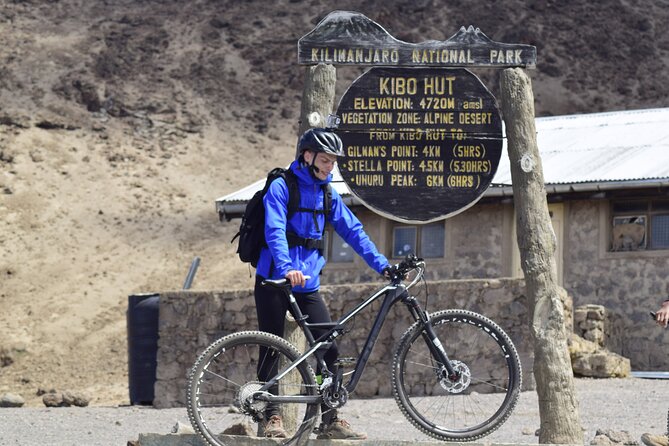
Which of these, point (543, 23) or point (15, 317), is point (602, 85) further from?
point (15, 317)

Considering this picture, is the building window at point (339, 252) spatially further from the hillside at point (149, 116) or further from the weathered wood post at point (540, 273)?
the weathered wood post at point (540, 273)

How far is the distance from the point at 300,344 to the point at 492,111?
222 cm

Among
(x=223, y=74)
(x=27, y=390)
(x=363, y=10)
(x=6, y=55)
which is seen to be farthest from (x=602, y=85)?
(x=27, y=390)

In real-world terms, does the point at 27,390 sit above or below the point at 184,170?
below

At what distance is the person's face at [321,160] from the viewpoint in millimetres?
8367

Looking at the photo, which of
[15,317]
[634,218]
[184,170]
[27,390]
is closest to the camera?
[634,218]

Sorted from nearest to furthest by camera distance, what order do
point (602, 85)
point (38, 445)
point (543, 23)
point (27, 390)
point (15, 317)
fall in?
point (38, 445) < point (27, 390) < point (15, 317) < point (602, 85) < point (543, 23)

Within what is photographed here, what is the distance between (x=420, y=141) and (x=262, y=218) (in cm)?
201

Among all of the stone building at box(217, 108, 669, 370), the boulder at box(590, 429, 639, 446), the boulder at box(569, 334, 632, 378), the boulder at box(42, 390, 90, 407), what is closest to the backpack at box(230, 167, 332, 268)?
the boulder at box(590, 429, 639, 446)

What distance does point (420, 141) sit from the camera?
33.0 ft

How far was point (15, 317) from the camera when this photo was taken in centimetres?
3161

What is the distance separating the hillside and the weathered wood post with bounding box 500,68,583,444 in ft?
58.5

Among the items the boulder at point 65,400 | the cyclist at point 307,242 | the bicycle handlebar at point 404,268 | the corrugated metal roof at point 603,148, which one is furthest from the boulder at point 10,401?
the bicycle handlebar at point 404,268

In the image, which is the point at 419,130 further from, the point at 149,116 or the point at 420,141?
the point at 149,116
